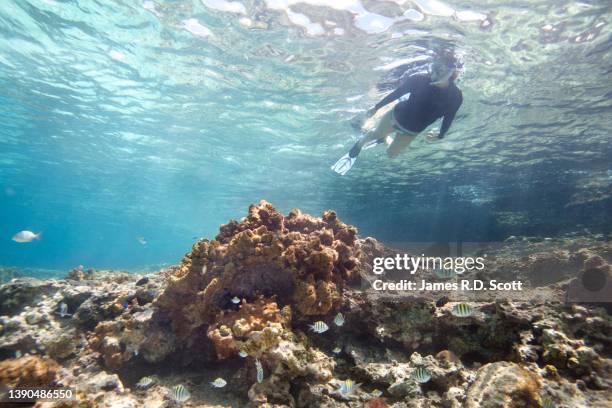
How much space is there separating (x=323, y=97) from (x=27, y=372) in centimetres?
1437

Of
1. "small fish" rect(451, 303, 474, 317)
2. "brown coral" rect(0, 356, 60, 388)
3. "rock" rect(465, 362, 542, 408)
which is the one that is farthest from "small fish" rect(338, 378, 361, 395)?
"brown coral" rect(0, 356, 60, 388)

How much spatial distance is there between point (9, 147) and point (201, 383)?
38374 mm

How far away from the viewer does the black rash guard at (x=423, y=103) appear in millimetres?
7410

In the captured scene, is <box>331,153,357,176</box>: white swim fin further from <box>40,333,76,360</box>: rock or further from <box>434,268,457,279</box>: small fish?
<box>40,333,76,360</box>: rock

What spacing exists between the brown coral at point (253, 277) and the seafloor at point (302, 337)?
0.07ft

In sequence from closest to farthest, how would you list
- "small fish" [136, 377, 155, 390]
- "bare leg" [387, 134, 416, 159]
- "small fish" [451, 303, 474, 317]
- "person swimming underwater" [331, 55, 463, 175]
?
"small fish" [451, 303, 474, 317] → "small fish" [136, 377, 155, 390] → "person swimming underwater" [331, 55, 463, 175] → "bare leg" [387, 134, 416, 159]

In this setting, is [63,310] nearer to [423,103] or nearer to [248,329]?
[248,329]

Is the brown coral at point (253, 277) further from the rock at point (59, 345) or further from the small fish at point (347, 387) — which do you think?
the rock at point (59, 345)

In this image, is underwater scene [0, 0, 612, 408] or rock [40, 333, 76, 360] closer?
underwater scene [0, 0, 612, 408]

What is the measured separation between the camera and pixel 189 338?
5.98m

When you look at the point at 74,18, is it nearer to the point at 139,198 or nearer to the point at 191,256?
the point at 191,256

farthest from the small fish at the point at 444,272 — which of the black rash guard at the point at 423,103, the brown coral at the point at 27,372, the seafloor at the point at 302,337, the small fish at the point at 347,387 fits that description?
the brown coral at the point at 27,372

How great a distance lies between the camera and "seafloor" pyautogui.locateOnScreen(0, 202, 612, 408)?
4367mm

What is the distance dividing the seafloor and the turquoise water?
560 centimetres
